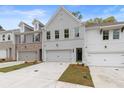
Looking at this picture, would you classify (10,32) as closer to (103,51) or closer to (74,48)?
→ (74,48)

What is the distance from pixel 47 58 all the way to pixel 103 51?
8876 millimetres

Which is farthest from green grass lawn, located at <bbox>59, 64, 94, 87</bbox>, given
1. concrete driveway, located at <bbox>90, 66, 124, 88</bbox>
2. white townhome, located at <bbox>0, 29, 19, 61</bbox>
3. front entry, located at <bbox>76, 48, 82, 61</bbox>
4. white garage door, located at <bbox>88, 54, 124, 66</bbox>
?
white townhome, located at <bbox>0, 29, 19, 61</bbox>

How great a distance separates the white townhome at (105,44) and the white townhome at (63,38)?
4.23ft

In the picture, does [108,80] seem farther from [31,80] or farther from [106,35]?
[106,35]

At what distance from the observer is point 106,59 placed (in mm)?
15953

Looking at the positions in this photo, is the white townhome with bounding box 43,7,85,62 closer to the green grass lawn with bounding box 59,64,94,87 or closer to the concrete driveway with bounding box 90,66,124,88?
the concrete driveway with bounding box 90,66,124,88

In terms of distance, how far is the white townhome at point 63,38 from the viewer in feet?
57.7

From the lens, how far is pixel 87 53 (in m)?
16.9

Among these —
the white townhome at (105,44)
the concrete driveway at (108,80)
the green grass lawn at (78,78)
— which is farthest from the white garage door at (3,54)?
the concrete driveway at (108,80)

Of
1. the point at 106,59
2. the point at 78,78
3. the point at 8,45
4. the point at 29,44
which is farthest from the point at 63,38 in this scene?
the point at 8,45

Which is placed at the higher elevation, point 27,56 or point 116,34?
point 116,34

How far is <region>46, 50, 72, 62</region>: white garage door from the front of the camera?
60.0 ft

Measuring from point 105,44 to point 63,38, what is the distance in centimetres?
622

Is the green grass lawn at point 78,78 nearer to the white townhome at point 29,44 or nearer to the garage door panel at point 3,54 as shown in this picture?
the white townhome at point 29,44
